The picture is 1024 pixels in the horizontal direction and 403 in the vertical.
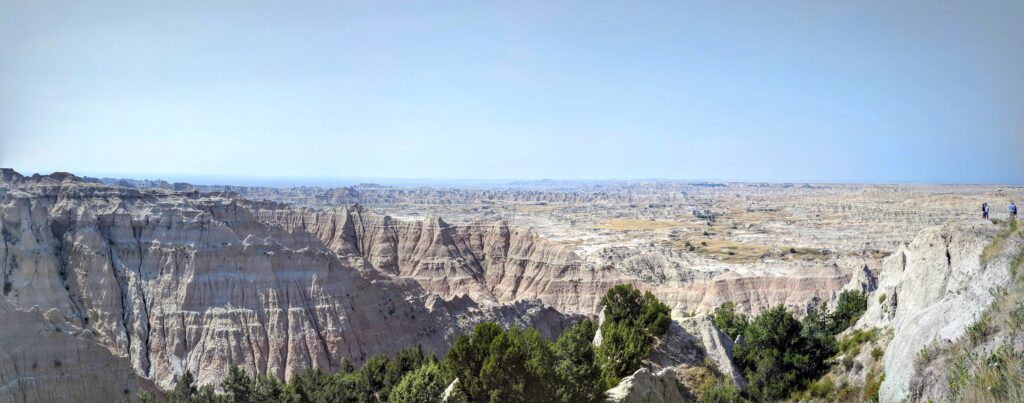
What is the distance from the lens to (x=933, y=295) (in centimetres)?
2492

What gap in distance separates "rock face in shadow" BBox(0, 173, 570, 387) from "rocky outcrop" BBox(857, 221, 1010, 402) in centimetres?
3432

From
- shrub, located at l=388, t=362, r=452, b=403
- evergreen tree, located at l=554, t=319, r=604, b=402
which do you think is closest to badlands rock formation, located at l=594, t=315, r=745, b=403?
evergreen tree, located at l=554, t=319, r=604, b=402

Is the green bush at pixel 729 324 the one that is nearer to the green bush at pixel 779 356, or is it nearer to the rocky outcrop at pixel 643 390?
the green bush at pixel 779 356

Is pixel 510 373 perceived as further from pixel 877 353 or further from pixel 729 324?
pixel 729 324

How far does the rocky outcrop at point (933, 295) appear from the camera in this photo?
66.5 ft

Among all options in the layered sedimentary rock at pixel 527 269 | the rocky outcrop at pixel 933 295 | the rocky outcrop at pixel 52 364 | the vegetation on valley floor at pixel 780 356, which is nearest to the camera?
the rocky outcrop at pixel 933 295

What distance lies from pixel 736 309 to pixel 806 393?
4237 centimetres

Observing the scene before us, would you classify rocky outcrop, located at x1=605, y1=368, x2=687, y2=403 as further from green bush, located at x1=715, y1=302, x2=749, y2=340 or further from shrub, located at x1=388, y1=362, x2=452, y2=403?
green bush, located at x1=715, y1=302, x2=749, y2=340

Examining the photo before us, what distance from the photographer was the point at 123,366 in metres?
33.9

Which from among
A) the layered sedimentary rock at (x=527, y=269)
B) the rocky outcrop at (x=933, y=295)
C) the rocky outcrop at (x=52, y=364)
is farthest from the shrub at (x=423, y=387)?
the layered sedimentary rock at (x=527, y=269)

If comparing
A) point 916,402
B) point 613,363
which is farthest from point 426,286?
point 916,402

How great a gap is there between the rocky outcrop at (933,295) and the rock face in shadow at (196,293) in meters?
34.3

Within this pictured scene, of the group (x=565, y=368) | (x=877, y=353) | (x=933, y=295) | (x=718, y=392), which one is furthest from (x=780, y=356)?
(x=565, y=368)

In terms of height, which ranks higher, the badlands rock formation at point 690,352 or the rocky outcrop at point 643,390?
the rocky outcrop at point 643,390
